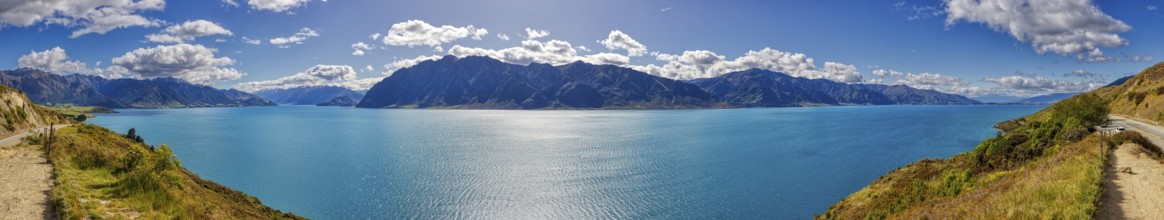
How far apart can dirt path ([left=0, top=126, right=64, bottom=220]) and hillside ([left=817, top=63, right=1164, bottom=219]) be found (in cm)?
5161

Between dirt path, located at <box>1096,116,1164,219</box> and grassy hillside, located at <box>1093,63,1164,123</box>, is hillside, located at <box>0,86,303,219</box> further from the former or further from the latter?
A: grassy hillside, located at <box>1093,63,1164,123</box>

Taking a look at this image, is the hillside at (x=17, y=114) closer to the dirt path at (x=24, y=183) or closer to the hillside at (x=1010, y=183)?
the dirt path at (x=24, y=183)

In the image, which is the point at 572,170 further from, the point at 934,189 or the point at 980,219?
the point at 980,219

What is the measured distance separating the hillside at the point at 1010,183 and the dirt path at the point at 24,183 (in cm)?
5161

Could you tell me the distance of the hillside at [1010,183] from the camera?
83.6ft

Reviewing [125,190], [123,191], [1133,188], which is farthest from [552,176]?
[1133,188]

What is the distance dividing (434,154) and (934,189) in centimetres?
9984

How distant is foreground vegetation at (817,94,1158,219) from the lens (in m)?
25.5

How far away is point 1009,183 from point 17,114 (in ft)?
Result: 398

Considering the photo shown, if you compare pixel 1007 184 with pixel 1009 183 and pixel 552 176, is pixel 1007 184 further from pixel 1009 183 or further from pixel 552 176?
pixel 552 176

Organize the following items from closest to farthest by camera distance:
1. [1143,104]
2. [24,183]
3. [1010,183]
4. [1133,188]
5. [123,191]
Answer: [1133,188]
[24,183]
[123,191]
[1010,183]
[1143,104]

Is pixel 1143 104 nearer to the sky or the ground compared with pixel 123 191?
nearer to the sky

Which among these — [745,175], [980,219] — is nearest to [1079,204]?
[980,219]

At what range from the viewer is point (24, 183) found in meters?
34.2
